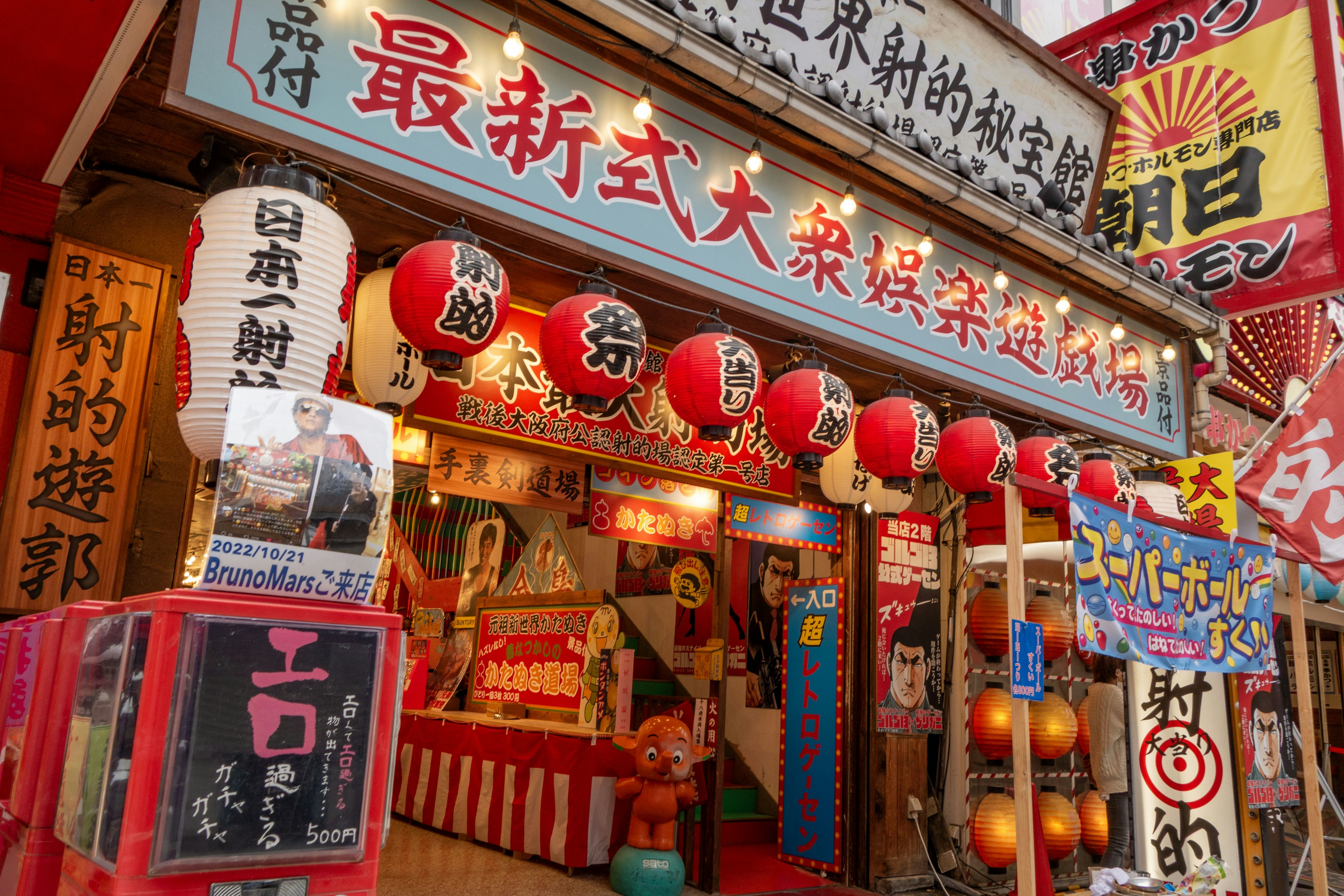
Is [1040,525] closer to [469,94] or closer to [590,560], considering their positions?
[469,94]

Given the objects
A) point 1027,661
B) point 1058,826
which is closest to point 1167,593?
point 1027,661

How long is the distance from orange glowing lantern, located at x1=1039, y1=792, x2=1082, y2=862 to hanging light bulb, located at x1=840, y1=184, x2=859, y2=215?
5.72 m

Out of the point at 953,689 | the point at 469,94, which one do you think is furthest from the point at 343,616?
the point at 953,689

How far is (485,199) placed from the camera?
4723mm

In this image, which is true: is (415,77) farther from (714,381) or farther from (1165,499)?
(1165,499)

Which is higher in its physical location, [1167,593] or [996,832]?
[1167,593]

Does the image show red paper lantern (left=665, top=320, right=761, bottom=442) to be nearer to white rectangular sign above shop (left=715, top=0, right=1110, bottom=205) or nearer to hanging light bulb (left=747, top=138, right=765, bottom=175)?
hanging light bulb (left=747, top=138, right=765, bottom=175)

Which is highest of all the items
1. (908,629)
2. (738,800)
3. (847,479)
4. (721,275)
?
(721,275)

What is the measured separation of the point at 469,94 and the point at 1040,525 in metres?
6.01

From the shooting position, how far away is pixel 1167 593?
6.06 meters

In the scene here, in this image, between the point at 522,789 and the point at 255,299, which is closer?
the point at 255,299

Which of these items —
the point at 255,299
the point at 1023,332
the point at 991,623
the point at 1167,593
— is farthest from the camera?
the point at 991,623

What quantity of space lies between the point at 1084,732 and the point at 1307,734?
2343mm

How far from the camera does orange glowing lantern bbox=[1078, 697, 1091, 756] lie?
8906 mm
